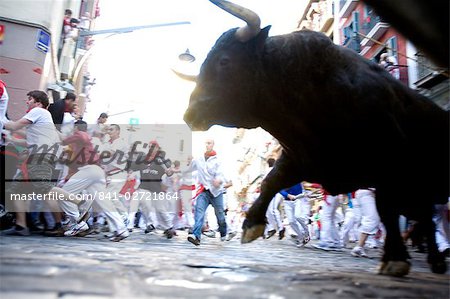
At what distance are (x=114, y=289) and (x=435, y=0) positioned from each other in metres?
1.95

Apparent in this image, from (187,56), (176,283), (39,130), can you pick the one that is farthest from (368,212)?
(187,56)

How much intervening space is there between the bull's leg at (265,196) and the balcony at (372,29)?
65.0 feet

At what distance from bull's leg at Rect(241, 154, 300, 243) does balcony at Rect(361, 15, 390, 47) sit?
19.8 m

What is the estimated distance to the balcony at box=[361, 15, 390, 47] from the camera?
22609mm

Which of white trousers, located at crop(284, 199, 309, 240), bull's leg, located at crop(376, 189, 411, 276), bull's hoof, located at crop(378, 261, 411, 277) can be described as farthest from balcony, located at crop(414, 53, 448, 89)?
bull's hoof, located at crop(378, 261, 411, 277)

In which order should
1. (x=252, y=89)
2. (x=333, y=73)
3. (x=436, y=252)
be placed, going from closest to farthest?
(x=333, y=73), (x=252, y=89), (x=436, y=252)

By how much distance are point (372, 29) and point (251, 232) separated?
2259 cm

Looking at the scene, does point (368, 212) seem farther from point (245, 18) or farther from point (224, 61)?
point (245, 18)

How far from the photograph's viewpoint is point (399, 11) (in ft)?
6.10

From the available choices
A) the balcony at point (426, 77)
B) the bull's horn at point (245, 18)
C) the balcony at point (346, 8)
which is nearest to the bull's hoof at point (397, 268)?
the bull's horn at point (245, 18)

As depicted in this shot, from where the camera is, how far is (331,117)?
363cm

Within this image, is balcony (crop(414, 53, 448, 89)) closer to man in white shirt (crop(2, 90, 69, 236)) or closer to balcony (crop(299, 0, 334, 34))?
balcony (crop(299, 0, 334, 34))

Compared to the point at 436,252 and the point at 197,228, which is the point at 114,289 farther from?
the point at 197,228

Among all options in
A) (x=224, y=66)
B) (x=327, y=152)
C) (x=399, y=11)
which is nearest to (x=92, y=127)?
(x=224, y=66)
